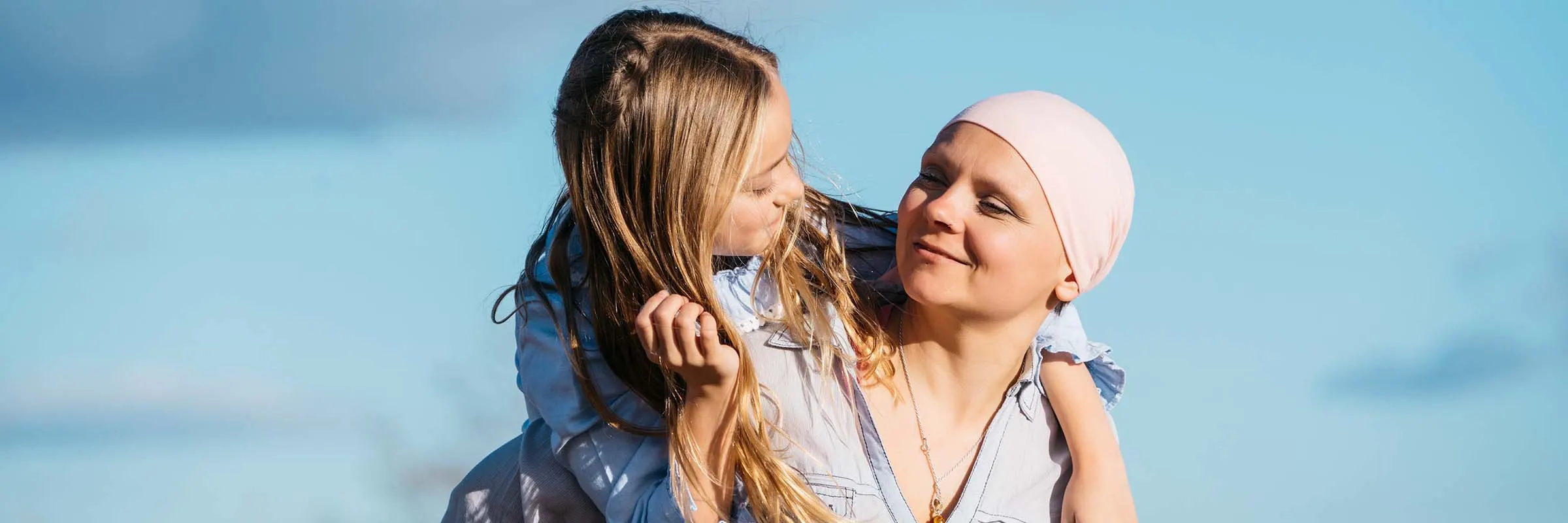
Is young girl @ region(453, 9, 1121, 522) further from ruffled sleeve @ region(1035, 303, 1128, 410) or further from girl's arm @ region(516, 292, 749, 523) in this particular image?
ruffled sleeve @ region(1035, 303, 1128, 410)

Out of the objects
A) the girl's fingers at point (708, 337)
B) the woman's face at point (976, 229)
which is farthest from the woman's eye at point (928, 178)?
the girl's fingers at point (708, 337)

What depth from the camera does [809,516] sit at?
4.78m

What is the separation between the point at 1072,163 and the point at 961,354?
2.40ft

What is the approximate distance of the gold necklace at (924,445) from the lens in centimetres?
502

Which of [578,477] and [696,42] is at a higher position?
[696,42]

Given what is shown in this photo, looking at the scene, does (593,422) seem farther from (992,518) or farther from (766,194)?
(992,518)

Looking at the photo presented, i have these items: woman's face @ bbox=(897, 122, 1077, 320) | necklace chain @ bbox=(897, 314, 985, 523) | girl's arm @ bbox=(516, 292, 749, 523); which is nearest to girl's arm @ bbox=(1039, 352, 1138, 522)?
necklace chain @ bbox=(897, 314, 985, 523)

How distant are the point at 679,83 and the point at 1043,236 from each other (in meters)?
1.19

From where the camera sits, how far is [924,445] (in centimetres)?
509

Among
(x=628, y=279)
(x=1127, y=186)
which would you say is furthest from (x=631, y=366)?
(x=1127, y=186)

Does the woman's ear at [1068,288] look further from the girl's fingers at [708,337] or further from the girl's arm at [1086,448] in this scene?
the girl's fingers at [708,337]

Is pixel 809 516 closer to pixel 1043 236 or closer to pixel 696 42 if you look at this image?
pixel 1043 236

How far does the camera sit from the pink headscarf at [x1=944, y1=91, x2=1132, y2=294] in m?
4.70

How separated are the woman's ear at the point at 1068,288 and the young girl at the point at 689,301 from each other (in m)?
0.59
